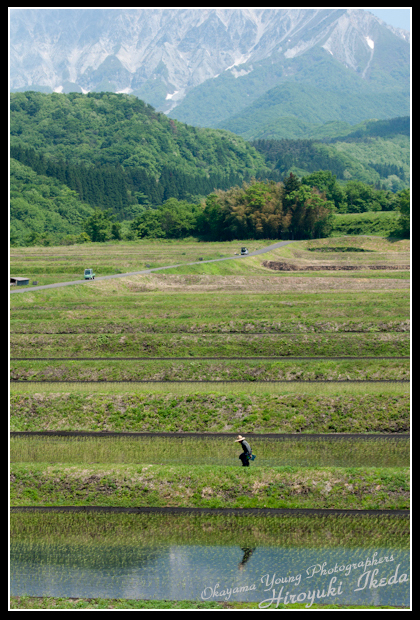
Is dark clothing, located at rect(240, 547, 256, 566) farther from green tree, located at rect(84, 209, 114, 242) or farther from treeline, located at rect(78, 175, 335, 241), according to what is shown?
green tree, located at rect(84, 209, 114, 242)

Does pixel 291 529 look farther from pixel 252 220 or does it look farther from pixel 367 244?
pixel 252 220

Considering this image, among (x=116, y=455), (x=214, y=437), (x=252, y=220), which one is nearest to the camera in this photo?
(x=116, y=455)

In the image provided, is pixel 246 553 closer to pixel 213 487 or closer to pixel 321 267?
pixel 213 487

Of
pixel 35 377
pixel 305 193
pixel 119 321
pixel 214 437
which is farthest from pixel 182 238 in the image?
pixel 214 437

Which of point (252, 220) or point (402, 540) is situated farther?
point (252, 220)

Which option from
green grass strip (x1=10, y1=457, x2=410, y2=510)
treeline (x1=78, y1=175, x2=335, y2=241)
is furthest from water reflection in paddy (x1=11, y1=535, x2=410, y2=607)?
treeline (x1=78, y1=175, x2=335, y2=241)

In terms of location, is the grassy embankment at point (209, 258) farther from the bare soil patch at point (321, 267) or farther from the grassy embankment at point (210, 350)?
the grassy embankment at point (210, 350)
